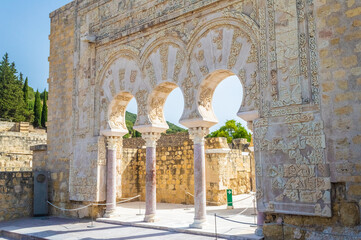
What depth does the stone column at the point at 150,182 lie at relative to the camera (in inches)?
307

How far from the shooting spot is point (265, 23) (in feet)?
20.4

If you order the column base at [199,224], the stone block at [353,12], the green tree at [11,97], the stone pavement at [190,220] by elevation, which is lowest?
the stone pavement at [190,220]

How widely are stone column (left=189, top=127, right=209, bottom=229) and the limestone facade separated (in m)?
0.20

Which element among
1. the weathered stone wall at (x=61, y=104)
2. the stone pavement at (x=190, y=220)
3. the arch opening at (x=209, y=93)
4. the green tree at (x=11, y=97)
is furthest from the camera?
the green tree at (x=11, y=97)

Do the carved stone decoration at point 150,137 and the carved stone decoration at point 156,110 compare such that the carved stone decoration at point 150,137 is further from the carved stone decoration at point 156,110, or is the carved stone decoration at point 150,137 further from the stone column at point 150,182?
the carved stone decoration at point 156,110

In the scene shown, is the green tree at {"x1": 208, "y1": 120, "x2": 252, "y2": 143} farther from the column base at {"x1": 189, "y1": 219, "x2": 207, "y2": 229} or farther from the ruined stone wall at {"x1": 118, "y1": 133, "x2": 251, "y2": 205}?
the column base at {"x1": 189, "y1": 219, "x2": 207, "y2": 229}

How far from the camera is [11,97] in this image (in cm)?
3353

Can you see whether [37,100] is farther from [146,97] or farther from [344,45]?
[344,45]

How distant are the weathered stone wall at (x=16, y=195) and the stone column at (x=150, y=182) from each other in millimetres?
3837

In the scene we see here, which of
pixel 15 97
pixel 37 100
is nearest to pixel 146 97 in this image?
pixel 15 97

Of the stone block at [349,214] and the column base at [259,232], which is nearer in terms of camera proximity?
the stone block at [349,214]

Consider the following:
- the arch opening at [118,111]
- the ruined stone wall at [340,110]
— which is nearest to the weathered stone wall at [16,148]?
the arch opening at [118,111]

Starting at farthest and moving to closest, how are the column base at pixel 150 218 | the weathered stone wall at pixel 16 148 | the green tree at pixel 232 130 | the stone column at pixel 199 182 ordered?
1. the green tree at pixel 232 130
2. the weathered stone wall at pixel 16 148
3. the column base at pixel 150 218
4. the stone column at pixel 199 182

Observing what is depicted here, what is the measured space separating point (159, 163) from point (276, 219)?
7.00 m
